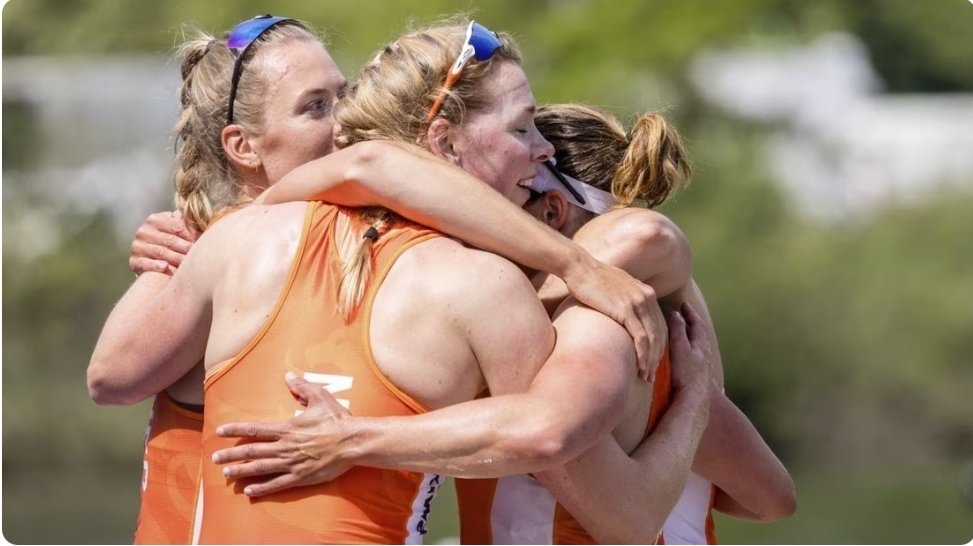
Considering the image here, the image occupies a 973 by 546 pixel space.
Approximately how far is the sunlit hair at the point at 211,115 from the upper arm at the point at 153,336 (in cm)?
33

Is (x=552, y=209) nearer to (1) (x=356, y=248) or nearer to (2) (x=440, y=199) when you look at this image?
(2) (x=440, y=199)

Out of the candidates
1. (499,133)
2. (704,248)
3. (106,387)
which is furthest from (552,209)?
(704,248)

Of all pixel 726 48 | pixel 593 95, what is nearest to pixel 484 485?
pixel 593 95

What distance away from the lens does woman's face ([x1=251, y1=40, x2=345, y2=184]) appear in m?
3.65

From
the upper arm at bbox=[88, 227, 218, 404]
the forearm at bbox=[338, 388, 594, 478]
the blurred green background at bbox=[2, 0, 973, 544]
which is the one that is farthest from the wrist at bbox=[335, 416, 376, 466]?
the blurred green background at bbox=[2, 0, 973, 544]

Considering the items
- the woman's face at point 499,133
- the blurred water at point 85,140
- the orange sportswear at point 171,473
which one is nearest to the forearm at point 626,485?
the woman's face at point 499,133

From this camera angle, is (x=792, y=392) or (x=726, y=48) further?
(x=726, y=48)

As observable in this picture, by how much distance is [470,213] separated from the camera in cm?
303

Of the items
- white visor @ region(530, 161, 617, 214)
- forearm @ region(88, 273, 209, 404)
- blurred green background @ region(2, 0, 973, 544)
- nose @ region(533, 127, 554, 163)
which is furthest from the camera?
blurred green background @ region(2, 0, 973, 544)

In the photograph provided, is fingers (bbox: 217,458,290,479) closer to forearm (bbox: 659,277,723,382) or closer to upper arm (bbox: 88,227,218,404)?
upper arm (bbox: 88,227,218,404)

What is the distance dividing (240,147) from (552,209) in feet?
2.69

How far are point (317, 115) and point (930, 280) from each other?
1947cm

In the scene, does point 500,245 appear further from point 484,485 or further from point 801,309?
point 801,309

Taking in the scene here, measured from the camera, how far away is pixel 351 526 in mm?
2963
